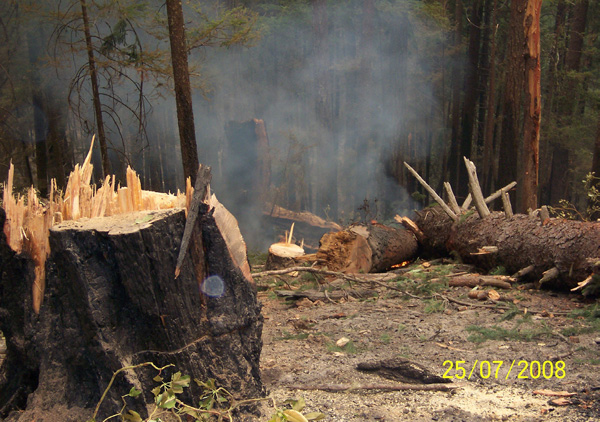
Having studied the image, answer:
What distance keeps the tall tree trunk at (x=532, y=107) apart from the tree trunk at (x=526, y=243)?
1.74 metres

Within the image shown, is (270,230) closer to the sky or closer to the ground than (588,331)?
closer to the ground

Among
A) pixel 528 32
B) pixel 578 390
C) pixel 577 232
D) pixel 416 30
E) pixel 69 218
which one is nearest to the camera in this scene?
pixel 69 218

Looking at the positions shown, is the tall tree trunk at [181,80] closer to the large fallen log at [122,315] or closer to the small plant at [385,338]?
the small plant at [385,338]

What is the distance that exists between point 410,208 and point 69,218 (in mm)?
17611

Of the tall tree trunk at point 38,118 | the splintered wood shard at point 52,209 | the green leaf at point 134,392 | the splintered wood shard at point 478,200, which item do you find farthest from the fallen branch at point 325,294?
the tall tree trunk at point 38,118

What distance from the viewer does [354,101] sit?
68.7 feet

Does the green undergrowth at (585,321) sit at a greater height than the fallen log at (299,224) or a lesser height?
greater

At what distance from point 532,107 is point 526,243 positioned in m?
3.78

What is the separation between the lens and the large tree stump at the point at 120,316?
2.49 metres

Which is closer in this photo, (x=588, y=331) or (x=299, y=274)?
(x=588, y=331)

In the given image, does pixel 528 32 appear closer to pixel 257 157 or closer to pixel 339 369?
pixel 339 369

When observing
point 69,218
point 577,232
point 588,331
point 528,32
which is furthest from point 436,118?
point 69,218

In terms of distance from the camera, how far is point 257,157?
52.7 ft

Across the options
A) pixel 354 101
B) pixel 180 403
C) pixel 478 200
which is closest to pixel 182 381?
pixel 180 403
